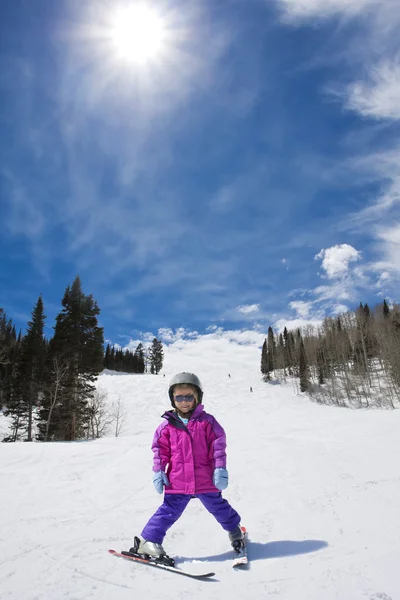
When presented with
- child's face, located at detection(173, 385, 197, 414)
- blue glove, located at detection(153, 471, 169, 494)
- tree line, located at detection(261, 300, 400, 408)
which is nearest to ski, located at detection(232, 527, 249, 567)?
blue glove, located at detection(153, 471, 169, 494)

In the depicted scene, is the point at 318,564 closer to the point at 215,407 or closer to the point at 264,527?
the point at 264,527

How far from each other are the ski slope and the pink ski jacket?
2.46 feet

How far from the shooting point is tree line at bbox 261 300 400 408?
45.8 meters

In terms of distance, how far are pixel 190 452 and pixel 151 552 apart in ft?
3.45

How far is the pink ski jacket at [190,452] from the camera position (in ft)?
11.7

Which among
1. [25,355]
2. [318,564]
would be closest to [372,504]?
[318,564]

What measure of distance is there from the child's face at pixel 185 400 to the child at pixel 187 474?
0.09 meters

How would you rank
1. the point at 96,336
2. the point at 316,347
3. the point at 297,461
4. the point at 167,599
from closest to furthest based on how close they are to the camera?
the point at 167,599 → the point at 297,461 → the point at 96,336 → the point at 316,347

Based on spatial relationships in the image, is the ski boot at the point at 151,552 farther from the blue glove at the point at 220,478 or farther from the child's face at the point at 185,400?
the child's face at the point at 185,400

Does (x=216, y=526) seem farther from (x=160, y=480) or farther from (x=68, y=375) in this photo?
(x=68, y=375)

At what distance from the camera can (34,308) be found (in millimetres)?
37156

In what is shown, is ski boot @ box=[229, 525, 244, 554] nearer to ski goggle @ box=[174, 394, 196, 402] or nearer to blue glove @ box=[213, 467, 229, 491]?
blue glove @ box=[213, 467, 229, 491]

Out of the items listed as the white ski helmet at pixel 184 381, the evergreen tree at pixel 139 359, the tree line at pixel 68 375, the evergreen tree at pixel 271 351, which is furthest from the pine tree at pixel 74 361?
the evergreen tree at pixel 139 359

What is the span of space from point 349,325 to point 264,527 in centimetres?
7005
